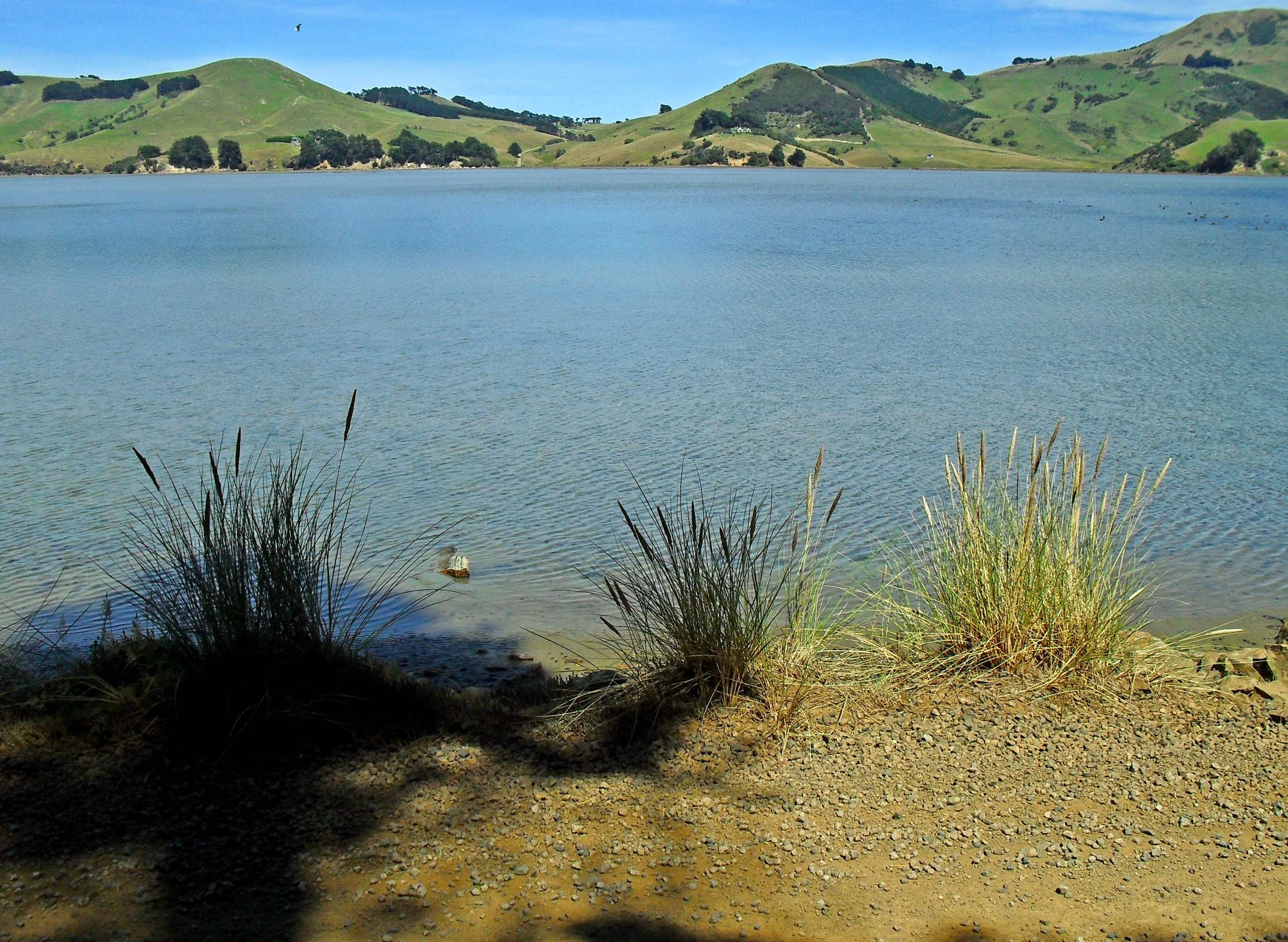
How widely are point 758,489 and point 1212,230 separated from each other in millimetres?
42368

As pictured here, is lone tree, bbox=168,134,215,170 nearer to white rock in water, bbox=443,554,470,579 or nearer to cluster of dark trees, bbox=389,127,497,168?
cluster of dark trees, bbox=389,127,497,168

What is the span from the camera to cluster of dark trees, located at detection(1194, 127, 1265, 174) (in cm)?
12794

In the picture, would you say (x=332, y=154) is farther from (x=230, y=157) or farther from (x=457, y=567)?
(x=457, y=567)

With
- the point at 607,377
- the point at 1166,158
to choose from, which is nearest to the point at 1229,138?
the point at 1166,158

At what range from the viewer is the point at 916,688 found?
4.99 metres

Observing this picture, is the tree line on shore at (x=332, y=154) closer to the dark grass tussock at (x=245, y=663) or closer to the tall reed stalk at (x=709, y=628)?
the dark grass tussock at (x=245, y=663)

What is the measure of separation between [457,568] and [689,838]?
5.01m

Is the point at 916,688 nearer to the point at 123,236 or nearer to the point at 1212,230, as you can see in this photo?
the point at 123,236

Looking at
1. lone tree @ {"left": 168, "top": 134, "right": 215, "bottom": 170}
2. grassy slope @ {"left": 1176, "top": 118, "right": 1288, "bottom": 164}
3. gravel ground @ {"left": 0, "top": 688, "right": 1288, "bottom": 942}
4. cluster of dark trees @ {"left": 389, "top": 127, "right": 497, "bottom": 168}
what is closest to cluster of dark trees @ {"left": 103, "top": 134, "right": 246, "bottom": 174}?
lone tree @ {"left": 168, "top": 134, "right": 215, "bottom": 170}

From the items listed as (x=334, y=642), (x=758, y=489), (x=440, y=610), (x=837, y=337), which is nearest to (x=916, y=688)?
(x=334, y=642)

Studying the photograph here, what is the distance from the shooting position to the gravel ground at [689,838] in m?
3.36

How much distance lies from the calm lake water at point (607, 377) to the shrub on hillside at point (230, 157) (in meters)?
127

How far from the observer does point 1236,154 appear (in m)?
128

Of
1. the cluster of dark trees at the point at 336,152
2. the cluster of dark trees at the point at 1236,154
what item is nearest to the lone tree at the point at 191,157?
the cluster of dark trees at the point at 336,152
